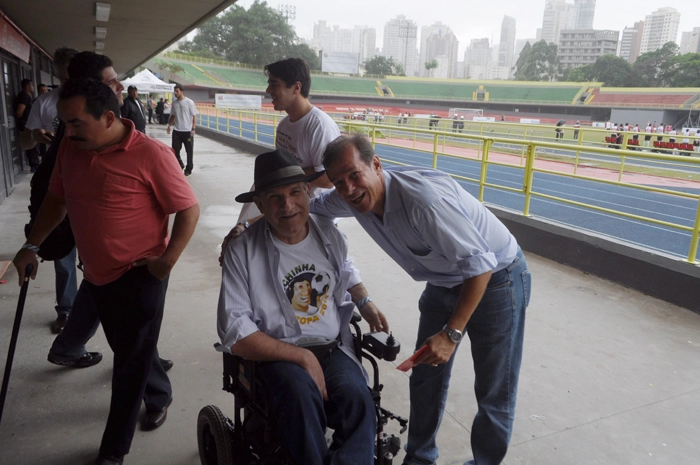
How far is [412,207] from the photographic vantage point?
5.53 feet

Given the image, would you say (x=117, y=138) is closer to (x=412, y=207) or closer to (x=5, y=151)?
(x=412, y=207)

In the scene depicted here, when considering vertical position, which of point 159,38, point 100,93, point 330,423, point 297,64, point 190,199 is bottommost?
point 330,423

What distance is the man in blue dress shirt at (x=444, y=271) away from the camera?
65.1 inches

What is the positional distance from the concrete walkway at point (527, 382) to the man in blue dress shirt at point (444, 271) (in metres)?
0.36

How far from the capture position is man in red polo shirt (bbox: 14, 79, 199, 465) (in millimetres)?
1948

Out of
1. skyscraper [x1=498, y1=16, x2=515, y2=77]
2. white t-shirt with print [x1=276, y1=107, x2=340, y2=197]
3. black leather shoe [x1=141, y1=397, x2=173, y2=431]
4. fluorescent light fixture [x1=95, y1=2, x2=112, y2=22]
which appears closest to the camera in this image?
black leather shoe [x1=141, y1=397, x2=173, y2=431]

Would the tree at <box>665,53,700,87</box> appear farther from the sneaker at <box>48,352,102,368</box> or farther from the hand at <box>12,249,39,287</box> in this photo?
the hand at <box>12,249,39,287</box>

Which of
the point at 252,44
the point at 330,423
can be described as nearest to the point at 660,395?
the point at 330,423

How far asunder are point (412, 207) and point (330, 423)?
771 millimetres

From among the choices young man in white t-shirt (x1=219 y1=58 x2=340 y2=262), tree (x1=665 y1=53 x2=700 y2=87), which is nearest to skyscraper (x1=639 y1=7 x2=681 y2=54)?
tree (x1=665 y1=53 x2=700 y2=87)

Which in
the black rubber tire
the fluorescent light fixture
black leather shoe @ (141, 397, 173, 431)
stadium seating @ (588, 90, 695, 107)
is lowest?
black leather shoe @ (141, 397, 173, 431)

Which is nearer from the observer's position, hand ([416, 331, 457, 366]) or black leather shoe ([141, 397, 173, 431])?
hand ([416, 331, 457, 366])

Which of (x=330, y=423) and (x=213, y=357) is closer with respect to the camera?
(x=330, y=423)

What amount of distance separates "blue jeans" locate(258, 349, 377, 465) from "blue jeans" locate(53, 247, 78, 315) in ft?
7.32
